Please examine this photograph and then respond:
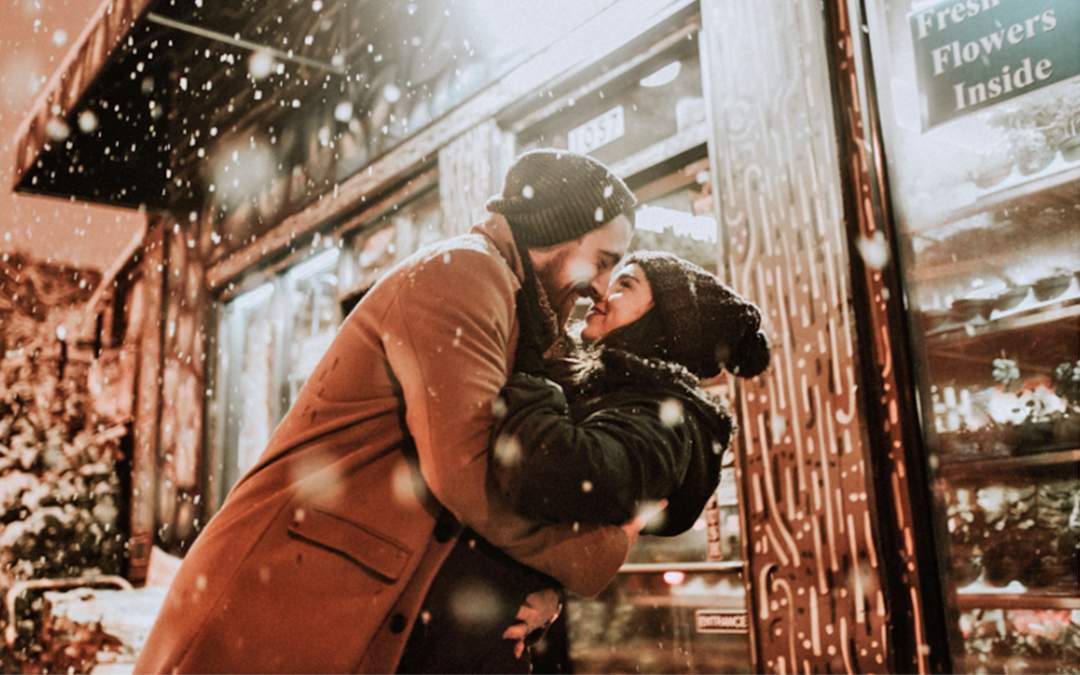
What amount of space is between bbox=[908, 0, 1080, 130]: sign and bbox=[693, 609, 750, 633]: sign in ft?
7.52

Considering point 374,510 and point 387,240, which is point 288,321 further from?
point 374,510

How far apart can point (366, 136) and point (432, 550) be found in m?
5.76

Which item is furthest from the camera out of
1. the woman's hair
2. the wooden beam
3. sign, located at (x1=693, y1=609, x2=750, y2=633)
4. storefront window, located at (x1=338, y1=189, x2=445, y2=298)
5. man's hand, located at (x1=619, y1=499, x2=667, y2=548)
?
storefront window, located at (x1=338, y1=189, x2=445, y2=298)

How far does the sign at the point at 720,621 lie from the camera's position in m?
4.02

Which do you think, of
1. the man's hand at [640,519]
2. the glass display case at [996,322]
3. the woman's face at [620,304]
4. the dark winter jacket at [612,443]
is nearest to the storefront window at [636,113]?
the glass display case at [996,322]

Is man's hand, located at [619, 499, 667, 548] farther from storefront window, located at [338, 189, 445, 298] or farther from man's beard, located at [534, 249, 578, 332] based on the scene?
storefront window, located at [338, 189, 445, 298]

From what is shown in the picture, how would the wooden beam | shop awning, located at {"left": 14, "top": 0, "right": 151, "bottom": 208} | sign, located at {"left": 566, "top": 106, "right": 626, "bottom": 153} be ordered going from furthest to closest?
shop awning, located at {"left": 14, "top": 0, "right": 151, "bottom": 208} < sign, located at {"left": 566, "top": 106, "right": 626, "bottom": 153} < the wooden beam

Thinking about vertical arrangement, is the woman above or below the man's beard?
below

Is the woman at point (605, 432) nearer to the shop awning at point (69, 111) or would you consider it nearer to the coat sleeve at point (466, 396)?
the coat sleeve at point (466, 396)

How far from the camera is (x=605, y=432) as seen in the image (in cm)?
158

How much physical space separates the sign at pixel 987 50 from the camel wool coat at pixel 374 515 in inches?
99.3

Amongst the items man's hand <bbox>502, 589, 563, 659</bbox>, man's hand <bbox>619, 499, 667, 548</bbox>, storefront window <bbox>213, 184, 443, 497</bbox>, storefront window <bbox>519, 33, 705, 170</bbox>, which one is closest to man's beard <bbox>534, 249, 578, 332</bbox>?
man's hand <bbox>619, 499, 667, 548</bbox>

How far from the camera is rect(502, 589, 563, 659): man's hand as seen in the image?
169cm

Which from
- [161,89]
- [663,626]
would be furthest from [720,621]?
[161,89]
